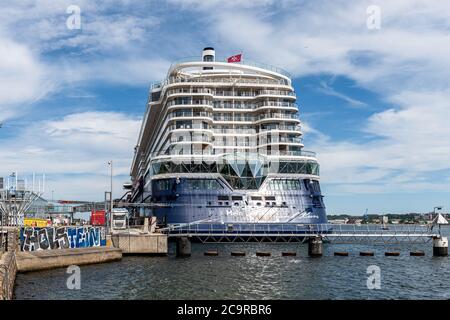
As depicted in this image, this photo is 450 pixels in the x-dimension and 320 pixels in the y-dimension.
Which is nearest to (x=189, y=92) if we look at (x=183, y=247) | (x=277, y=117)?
(x=277, y=117)

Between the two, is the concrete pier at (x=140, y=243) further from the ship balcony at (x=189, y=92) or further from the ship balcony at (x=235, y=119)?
the ship balcony at (x=235, y=119)

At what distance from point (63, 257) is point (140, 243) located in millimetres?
11663

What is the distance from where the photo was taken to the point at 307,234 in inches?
2393

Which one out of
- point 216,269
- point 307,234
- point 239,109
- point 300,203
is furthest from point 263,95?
point 216,269

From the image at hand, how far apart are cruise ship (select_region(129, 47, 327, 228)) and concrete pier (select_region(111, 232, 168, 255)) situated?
12.4m

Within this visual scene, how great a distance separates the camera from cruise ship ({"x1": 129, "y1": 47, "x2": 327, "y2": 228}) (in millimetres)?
63906

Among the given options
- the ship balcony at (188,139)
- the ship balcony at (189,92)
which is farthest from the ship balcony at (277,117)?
the ship balcony at (188,139)

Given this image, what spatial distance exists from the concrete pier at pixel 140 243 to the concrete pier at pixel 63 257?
2.81 metres

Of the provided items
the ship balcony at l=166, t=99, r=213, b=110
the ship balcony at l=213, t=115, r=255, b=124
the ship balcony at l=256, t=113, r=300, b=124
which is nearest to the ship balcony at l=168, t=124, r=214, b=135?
the ship balcony at l=166, t=99, r=213, b=110

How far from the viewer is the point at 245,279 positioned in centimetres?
3466

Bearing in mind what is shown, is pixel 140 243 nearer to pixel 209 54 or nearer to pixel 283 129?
pixel 283 129

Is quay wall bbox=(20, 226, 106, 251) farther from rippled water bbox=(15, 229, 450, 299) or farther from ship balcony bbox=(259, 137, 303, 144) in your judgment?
ship balcony bbox=(259, 137, 303, 144)

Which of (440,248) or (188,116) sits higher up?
(188,116)
